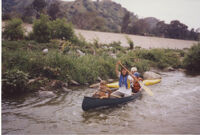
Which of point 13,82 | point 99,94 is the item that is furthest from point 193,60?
point 13,82

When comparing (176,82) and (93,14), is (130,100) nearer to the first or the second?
(176,82)

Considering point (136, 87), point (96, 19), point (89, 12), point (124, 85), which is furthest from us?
point (89, 12)

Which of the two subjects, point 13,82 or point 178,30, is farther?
point 178,30

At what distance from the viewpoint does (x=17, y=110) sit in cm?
579

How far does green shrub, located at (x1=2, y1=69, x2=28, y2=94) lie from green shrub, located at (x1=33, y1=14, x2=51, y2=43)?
24.4ft

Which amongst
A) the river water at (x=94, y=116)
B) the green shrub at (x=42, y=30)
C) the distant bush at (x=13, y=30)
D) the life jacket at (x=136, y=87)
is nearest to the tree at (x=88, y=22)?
the green shrub at (x=42, y=30)

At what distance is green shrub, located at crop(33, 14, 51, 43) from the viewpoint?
45.4ft

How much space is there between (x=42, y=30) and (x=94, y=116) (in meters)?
9.96

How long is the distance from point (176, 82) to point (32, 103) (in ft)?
25.6

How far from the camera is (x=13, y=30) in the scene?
1305 cm

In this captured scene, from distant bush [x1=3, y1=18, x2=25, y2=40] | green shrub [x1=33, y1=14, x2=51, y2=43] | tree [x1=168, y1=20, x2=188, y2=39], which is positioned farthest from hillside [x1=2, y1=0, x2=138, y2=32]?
distant bush [x1=3, y1=18, x2=25, y2=40]

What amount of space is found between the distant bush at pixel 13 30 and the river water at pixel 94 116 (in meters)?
7.57

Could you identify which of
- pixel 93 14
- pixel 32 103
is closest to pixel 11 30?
pixel 32 103

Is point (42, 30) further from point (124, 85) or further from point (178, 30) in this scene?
point (178, 30)
